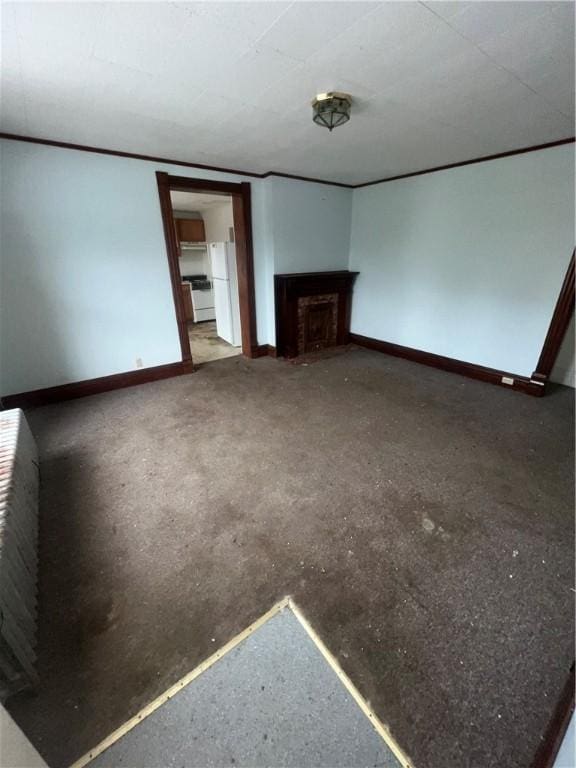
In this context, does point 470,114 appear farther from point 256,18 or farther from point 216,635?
point 216,635

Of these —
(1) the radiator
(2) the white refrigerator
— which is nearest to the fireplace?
(2) the white refrigerator

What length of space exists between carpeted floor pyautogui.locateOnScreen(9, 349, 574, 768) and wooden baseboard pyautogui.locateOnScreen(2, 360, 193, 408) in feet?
0.60

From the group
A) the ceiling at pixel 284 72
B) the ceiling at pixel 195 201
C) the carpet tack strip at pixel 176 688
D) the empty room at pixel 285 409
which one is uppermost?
the ceiling at pixel 195 201

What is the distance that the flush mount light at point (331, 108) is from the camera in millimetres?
1855

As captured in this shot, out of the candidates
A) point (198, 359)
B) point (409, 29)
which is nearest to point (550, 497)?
point (409, 29)

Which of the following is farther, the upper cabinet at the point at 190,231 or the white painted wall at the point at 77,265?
the upper cabinet at the point at 190,231

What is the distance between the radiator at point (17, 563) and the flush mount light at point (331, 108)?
2.69m

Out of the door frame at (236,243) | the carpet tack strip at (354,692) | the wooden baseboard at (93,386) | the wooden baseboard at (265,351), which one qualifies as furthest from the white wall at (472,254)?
the carpet tack strip at (354,692)

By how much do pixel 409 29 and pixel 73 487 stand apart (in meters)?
3.02

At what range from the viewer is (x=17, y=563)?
4.00 feet

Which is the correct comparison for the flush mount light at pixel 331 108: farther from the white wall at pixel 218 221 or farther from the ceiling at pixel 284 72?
the white wall at pixel 218 221

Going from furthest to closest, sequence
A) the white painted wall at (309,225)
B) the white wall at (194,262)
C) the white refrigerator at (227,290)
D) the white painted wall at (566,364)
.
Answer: the white wall at (194,262) → the white refrigerator at (227,290) → the white painted wall at (309,225) → the white painted wall at (566,364)

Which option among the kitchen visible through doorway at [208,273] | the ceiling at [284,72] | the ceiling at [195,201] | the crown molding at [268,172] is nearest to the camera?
the ceiling at [284,72]

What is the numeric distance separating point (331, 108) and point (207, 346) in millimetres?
3597
